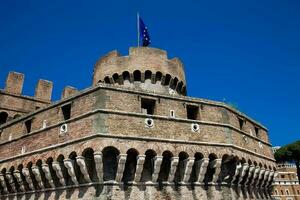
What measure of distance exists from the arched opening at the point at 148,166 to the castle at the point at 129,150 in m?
0.05

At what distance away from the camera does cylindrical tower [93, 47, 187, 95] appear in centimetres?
1966

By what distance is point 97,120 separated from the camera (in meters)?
13.1

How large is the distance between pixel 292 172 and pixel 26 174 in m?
51.7

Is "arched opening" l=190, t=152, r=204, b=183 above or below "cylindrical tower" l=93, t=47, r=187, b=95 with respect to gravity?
below

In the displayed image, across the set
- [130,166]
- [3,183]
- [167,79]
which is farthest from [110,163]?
[167,79]

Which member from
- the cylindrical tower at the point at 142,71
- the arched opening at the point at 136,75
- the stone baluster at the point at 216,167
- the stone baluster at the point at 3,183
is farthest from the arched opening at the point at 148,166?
the stone baluster at the point at 3,183

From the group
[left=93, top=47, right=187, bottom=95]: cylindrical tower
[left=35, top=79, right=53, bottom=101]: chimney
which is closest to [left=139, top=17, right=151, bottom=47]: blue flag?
[left=93, top=47, right=187, bottom=95]: cylindrical tower

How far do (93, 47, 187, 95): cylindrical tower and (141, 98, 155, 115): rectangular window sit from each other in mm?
3862

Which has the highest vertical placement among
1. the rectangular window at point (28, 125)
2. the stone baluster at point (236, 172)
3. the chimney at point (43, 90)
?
the chimney at point (43, 90)

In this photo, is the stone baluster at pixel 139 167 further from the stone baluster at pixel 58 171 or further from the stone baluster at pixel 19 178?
the stone baluster at pixel 19 178

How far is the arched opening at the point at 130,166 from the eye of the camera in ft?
43.9

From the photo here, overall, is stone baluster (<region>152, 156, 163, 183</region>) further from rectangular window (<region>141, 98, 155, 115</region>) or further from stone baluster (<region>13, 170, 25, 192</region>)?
stone baluster (<region>13, 170, 25, 192</region>)

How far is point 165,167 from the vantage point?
14297mm

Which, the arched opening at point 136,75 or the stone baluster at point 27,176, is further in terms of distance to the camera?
the arched opening at point 136,75
